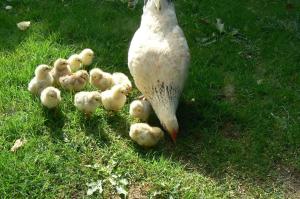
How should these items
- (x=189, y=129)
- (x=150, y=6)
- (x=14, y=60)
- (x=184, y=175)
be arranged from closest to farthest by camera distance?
(x=184, y=175) → (x=189, y=129) → (x=150, y=6) → (x=14, y=60)

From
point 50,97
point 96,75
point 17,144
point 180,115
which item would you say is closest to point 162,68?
point 180,115

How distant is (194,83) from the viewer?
5.18 m

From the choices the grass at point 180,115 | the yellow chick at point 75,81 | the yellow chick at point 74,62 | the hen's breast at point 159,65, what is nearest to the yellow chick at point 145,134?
the grass at point 180,115

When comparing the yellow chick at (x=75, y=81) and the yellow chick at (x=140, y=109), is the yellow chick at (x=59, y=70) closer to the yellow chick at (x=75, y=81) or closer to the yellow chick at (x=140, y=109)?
the yellow chick at (x=75, y=81)

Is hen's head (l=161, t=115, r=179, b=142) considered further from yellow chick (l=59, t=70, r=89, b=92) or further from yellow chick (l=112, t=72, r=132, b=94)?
yellow chick (l=59, t=70, r=89, b=92)

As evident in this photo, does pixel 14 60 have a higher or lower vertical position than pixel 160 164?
higher

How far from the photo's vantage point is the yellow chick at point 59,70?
4.82 metres

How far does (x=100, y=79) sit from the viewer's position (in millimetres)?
4820

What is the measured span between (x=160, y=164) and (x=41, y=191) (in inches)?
40.3

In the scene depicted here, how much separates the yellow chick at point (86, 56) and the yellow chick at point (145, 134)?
47.1 inches

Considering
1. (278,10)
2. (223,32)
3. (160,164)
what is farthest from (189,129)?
(278,10)

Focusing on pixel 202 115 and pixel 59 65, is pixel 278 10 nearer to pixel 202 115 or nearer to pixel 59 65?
pixel 202 115

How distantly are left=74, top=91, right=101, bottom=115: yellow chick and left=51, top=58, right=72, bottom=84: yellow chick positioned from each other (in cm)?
45

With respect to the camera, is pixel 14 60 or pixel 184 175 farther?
pixel 14 60
